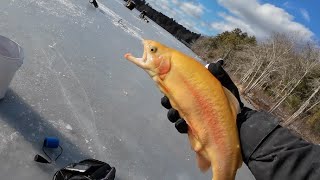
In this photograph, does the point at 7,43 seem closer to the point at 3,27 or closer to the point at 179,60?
the point at 3,27

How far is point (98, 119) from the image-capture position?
5.13 metres

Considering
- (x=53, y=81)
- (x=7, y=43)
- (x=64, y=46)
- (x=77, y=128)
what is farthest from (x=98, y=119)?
(x=64, y=46)

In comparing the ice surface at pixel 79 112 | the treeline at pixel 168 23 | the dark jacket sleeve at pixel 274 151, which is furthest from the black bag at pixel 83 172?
the treeline at pixel 168 23

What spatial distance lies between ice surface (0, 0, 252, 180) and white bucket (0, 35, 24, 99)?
259 mm

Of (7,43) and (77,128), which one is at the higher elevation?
(7,43)

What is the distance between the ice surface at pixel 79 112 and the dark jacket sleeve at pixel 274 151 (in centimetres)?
207

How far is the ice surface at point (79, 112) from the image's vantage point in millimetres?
3934

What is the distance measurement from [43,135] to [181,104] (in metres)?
2.35

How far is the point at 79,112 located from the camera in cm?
504

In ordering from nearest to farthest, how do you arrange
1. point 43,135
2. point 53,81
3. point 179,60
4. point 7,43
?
point 179,60
point 43,135
point 7,43
point 53,81

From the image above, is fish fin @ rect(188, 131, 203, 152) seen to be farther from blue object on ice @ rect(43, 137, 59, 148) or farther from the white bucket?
the white bucket

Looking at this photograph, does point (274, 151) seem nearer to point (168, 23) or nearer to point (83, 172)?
point (83, 172)

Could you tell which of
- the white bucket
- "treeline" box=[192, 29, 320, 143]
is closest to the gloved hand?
the white bucket

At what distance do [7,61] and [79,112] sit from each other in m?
1.28
